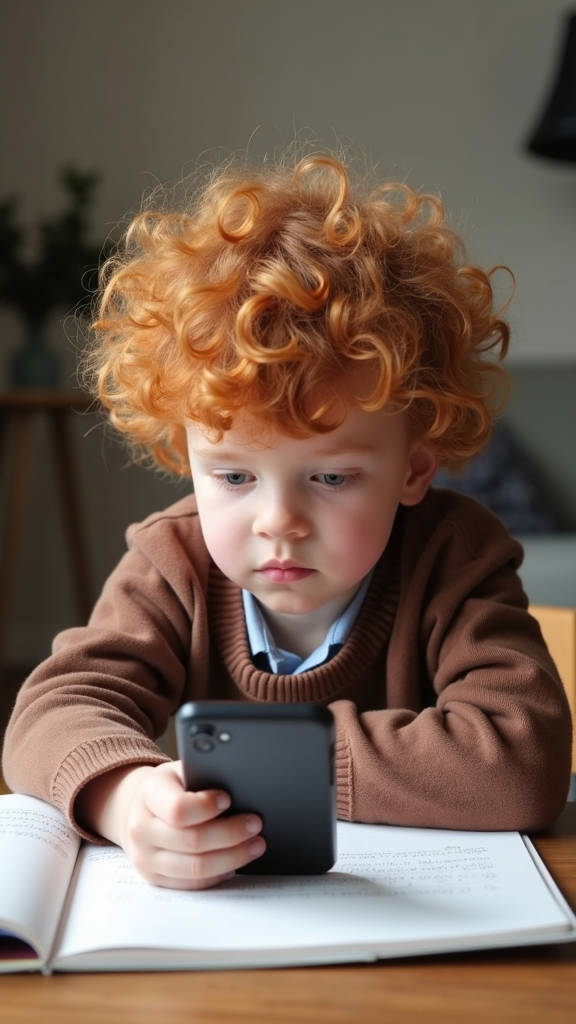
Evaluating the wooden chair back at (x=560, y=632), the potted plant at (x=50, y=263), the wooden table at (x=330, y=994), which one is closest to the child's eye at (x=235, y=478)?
the wooden table at (x=330, y=994)

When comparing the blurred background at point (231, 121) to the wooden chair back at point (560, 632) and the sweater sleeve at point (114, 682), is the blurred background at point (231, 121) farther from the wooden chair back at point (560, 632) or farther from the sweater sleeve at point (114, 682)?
the sweater sleeve at point (114, 682)

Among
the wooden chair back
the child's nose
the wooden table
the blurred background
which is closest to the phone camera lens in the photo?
the wooden table

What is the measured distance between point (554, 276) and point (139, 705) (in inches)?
117

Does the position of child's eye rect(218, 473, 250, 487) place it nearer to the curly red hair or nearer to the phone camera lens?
the curly red hair

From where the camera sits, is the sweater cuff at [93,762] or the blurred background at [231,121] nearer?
the sweater cuff at [93,762]

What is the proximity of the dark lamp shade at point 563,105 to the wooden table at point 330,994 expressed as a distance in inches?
116

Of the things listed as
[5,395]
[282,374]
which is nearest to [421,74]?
[5,395]

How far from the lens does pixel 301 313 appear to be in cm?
79

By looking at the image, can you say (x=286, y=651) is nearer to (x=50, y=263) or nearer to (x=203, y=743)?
(x=203, y=743)

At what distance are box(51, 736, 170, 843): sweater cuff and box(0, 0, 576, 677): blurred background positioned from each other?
253 centimetres

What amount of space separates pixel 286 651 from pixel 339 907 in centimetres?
39

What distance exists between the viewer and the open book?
1.76 feet

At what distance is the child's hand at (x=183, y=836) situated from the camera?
606 millimetres

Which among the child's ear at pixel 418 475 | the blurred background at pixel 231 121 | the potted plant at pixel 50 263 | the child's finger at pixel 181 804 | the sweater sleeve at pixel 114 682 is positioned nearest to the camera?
the child's finger at pixel 181 804
